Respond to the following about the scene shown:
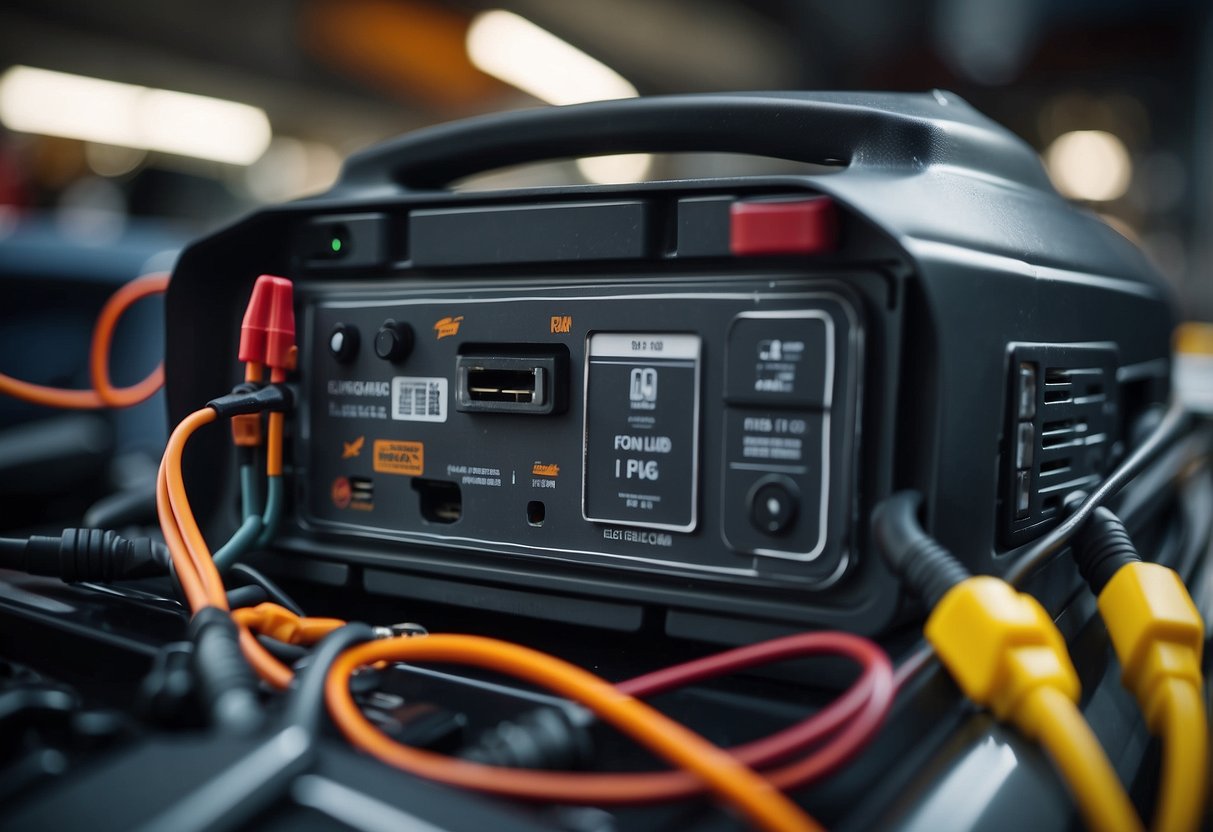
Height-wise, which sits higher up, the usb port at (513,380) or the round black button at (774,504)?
the usb port at (513,380)

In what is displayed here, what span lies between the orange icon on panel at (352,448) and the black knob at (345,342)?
5 centimetres

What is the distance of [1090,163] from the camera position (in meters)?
5.80

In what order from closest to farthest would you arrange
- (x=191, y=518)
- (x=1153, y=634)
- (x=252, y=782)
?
(x=252, y=782) < (x=1153, y=634) < (x=191, y=518)

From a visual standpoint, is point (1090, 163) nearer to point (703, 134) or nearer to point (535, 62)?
point (535, 62)

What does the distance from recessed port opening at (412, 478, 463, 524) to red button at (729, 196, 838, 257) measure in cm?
23

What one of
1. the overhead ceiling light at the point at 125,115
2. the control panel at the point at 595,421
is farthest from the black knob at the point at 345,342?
the overhead ceiling light at the point at 125,115

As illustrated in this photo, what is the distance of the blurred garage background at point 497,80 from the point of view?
4.02 metres

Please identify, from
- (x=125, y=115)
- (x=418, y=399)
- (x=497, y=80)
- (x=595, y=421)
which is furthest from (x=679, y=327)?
(x=125, y=115)

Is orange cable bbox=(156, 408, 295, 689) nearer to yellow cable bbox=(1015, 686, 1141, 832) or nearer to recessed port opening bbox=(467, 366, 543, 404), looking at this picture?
recessed port opening bbox=(467, 366, 543, 404)

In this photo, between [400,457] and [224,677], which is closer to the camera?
[224,677]

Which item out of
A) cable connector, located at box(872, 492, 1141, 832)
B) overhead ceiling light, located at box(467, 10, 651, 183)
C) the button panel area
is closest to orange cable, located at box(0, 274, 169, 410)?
the button panel area

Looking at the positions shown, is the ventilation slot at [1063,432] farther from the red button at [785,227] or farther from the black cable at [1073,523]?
the red button at [785,227]

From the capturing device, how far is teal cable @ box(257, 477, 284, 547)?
1.87ft

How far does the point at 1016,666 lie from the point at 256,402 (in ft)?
1.37
